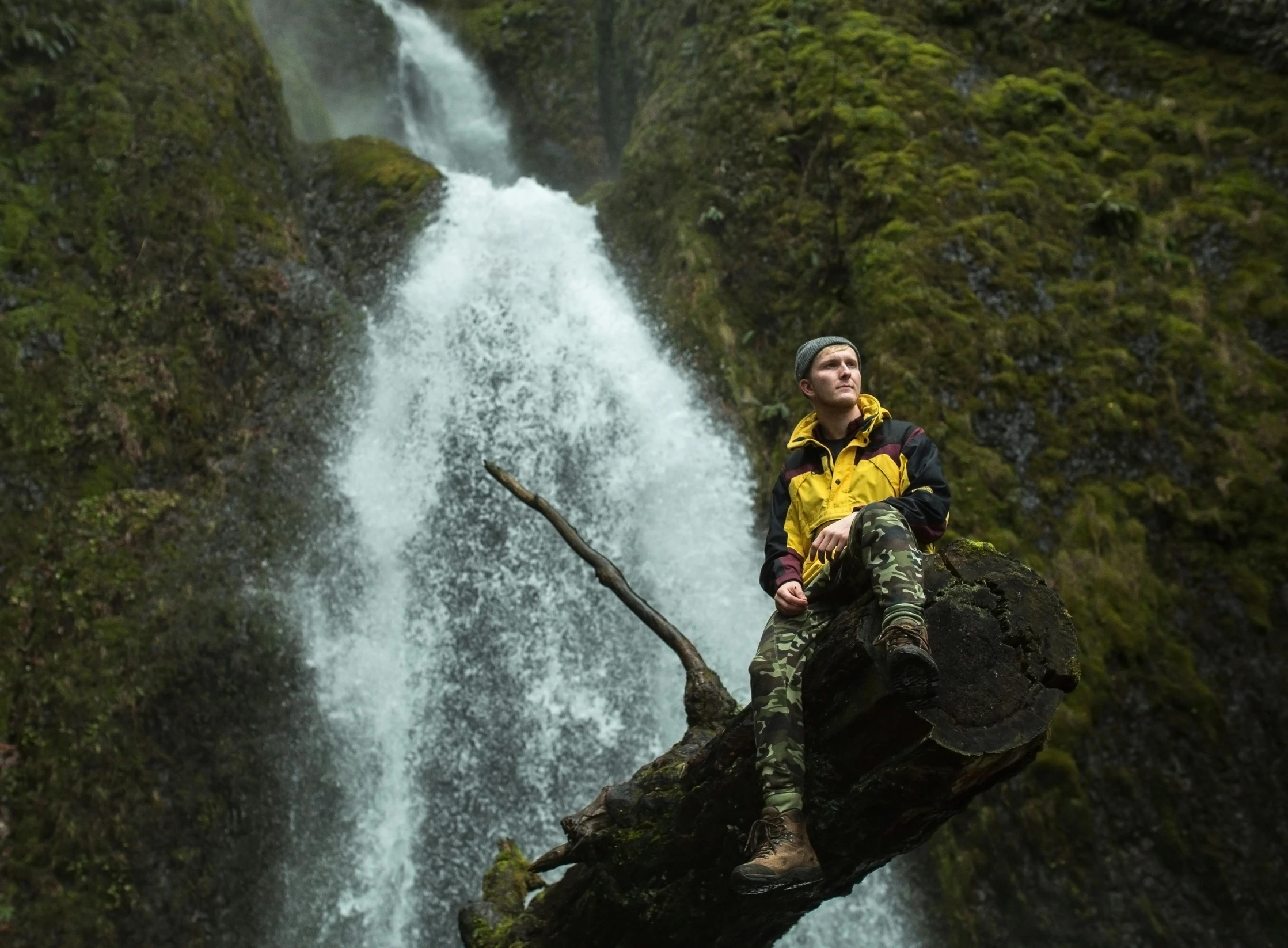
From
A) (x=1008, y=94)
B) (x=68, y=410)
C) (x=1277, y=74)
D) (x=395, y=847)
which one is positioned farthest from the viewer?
(x=1008, y=94)

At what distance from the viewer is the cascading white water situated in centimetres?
769

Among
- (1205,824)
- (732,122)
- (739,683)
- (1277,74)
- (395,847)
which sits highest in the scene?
(1277,74)

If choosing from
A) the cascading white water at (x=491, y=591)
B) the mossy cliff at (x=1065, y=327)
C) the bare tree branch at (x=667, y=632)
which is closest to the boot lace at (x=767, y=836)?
the bare tree branch at (x=667, y=632)

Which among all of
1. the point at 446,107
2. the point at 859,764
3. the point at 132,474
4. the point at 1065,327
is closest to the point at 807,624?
the point at 859,764

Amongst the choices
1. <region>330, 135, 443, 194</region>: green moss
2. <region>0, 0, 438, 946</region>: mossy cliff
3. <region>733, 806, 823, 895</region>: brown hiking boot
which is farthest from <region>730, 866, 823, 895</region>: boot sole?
<region>330, 135, 443, 194</region>: green moss

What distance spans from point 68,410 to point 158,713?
3.22 metres

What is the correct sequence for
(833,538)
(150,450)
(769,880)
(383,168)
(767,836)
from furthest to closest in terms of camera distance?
1. (383,168)
2. (150,450)
3. (833,538)
4. (767,836)
5. (769,880)

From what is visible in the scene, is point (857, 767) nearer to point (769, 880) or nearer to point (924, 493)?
point (769, 880)

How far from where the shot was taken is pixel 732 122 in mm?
11812

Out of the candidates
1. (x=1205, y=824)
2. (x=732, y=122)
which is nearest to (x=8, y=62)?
(x=732, y=122)

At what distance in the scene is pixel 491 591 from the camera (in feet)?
29.0

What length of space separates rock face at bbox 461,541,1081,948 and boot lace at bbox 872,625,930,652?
0.08 m

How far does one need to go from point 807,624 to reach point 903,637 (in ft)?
2.46

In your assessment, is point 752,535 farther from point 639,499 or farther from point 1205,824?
point 1205,824
